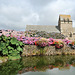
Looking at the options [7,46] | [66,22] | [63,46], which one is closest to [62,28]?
[66,22]

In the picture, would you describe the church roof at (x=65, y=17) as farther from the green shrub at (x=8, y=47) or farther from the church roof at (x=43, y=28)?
the green shrub at (x=8, y=47)

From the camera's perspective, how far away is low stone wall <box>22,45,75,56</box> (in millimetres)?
8984

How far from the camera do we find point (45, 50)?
9422 millimetres

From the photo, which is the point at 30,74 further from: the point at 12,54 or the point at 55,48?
the point at 55,48

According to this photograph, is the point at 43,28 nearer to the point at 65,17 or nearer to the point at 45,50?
the point at 65,17

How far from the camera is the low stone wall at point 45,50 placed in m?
8.98

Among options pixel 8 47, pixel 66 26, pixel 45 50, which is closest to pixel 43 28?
pixel 66 26

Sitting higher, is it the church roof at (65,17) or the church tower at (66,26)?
the church roof at (65,17)

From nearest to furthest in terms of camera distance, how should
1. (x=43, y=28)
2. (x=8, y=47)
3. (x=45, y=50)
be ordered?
1. (x=8, y=47)
2. (x=45, y=50)
3. (x=43, y=28)

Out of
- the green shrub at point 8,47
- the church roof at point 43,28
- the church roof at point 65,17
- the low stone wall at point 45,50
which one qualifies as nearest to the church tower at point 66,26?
the church roof at point 65,17

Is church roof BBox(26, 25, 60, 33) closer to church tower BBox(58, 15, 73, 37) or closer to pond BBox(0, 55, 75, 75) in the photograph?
church tower BBox(58, 15, 73, 37)

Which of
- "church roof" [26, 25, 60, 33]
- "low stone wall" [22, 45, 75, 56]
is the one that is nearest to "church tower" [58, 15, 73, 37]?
"church roof" [26, 25, 60, 33]

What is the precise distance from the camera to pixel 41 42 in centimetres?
912

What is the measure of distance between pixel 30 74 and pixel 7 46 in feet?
13.9
